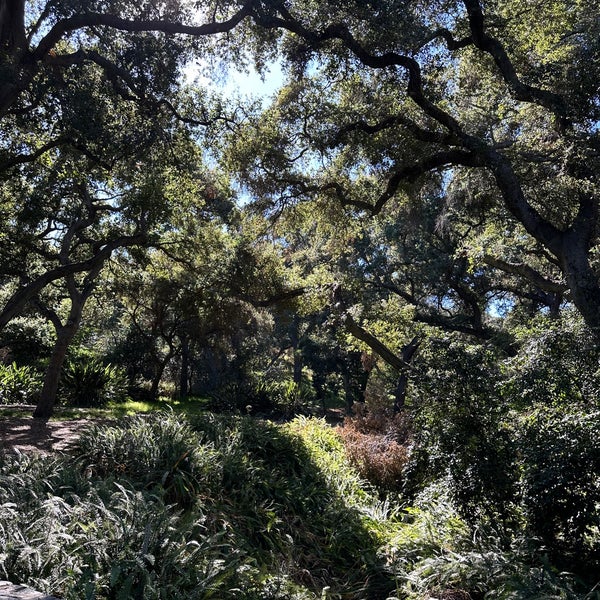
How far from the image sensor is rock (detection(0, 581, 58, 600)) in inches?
100

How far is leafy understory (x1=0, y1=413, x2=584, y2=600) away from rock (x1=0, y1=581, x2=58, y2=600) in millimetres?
147

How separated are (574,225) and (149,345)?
1364cm

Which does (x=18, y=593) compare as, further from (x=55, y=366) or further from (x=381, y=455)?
(x=55, y=366)

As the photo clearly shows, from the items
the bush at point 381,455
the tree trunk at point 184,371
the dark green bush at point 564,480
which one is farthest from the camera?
the tree trunk at point 184,371

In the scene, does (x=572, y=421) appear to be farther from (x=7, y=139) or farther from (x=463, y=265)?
(x=463, y=265)

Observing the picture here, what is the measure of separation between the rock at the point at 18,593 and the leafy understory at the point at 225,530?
0.15 metres

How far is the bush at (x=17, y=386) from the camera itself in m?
12.5

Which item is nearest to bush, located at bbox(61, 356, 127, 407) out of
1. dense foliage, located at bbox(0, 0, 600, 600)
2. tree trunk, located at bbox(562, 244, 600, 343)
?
dense foliage, located at bbox(0, 0, 600, 600)

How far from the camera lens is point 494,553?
14.0 feet

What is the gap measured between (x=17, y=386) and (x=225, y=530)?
10706 millimetres

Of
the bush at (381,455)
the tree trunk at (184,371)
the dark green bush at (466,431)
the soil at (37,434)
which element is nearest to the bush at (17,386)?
the soil at (37,434)

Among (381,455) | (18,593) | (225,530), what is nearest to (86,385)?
(381,455)

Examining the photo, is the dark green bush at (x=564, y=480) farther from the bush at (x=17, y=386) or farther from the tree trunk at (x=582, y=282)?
the bush at (x=17, y=386)

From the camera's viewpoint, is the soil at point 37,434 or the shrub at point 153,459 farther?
the soil at point 37,434
